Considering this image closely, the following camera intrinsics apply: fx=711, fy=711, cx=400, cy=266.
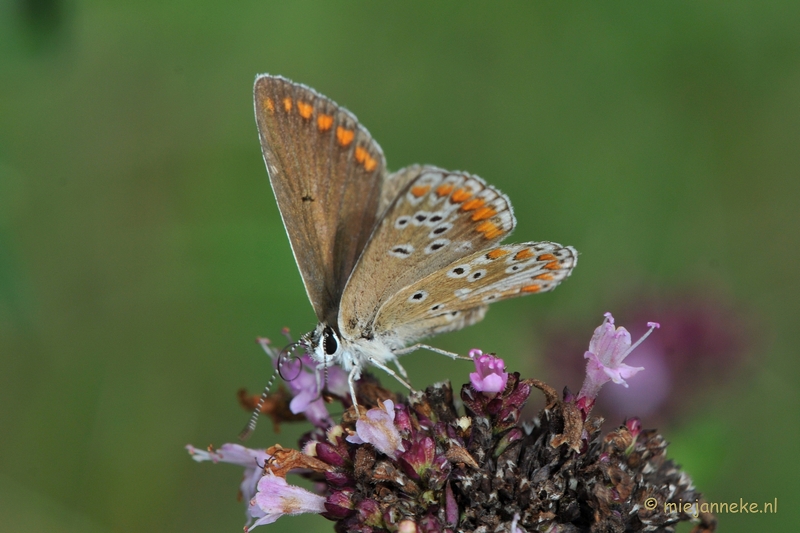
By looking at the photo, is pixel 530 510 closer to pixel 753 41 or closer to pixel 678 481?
pixel 678 481

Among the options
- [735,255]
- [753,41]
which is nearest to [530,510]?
[735,255]

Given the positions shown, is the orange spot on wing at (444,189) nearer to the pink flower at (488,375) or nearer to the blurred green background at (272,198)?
the pink flower at (488,375)

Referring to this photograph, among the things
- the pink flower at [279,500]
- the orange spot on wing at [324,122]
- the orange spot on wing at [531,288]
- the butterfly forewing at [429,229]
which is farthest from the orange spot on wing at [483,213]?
the pink flower at [279,500]

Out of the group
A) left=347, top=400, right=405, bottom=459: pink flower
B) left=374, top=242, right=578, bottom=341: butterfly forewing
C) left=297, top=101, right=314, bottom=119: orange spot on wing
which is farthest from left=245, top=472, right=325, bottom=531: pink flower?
left=297, top=101, right=314, bottom=119: orange spot on wing

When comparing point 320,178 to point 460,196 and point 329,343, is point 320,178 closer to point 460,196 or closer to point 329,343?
point 460,196

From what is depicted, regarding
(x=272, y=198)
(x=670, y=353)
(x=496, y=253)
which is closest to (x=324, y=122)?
(x=496, y=253)

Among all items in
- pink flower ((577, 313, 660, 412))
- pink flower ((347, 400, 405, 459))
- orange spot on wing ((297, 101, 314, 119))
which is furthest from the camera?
orange spot on wing ((297, 101, 314, 119))

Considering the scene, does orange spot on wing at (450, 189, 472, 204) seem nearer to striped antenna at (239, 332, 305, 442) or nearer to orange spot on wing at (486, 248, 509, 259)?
orange spot on wing at (486, 248, 509, 259)
